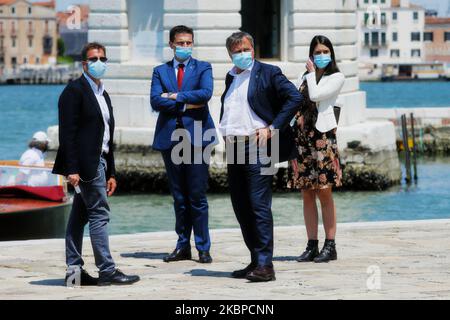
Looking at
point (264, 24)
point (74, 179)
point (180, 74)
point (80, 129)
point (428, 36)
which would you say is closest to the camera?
point (74, 179)

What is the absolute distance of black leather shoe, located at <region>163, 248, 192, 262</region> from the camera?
11648 millimetres

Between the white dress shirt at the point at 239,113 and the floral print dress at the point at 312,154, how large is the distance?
956 millimetres

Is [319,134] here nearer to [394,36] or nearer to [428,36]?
[394,36]

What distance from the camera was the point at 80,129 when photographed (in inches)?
402

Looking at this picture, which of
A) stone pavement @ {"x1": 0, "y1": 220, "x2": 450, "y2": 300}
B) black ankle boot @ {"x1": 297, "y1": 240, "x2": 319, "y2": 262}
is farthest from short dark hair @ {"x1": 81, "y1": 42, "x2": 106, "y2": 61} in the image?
black ankle boot @ {"x1": 297, "y1": 240, "x2": 319, "y2": 262}

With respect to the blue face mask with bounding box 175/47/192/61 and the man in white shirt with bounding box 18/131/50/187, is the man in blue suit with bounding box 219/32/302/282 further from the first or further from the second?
the man in white shirt with bounding box 18/131/50/187

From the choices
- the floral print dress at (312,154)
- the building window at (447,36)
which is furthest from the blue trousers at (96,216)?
the building window at (447,36)

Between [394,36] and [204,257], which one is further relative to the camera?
[394,36]

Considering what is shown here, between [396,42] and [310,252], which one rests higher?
[396,42]

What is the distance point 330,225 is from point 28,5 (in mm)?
164514

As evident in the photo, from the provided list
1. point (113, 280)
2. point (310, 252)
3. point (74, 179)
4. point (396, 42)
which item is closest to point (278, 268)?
point (310, 252)

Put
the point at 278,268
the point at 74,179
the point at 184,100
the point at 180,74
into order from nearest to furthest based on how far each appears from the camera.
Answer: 1. the point at 74,179
2. the point at 278,268
3. the point at 184,100
4. the point at 180,74

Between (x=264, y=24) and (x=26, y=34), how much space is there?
488 feet

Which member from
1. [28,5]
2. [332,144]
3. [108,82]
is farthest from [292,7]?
[28,5]
